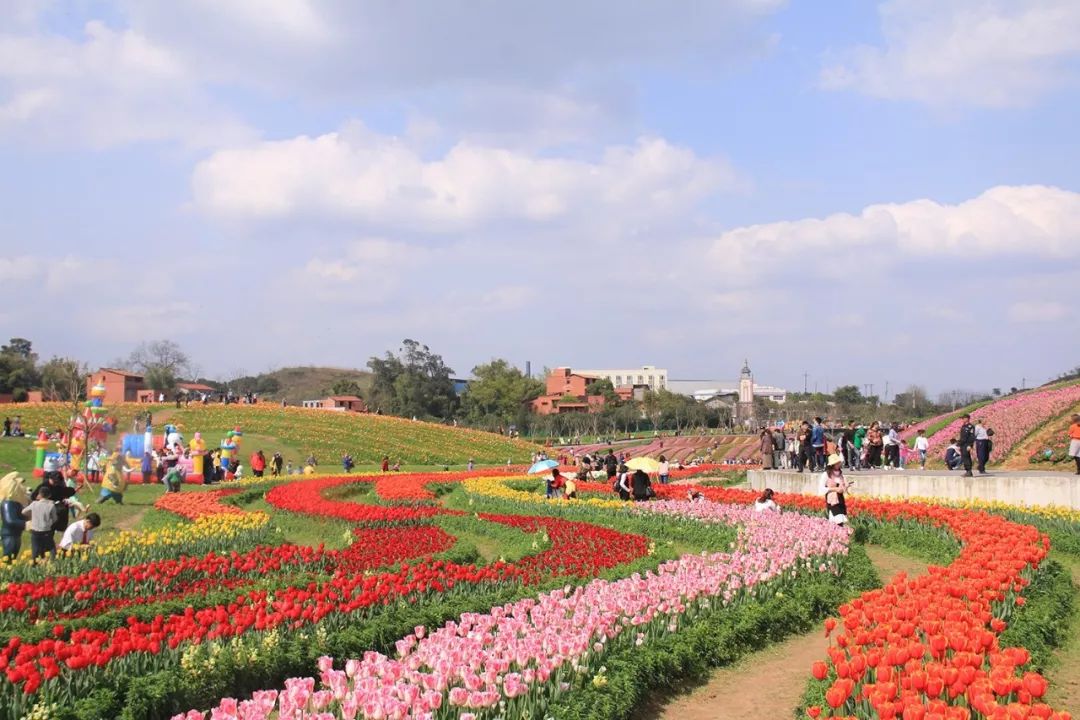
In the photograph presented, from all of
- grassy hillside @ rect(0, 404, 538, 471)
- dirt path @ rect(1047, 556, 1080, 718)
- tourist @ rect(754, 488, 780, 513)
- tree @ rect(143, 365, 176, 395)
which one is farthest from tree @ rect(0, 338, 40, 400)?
dirt path @ rect(1047, 556, 1080, 718)

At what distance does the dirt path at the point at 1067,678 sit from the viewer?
23.5ft

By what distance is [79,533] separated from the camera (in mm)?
13664

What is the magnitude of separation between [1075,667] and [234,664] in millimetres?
7326

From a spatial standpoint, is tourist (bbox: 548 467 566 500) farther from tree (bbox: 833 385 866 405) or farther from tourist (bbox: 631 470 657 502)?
tree (bbox: 833 385 866 405)

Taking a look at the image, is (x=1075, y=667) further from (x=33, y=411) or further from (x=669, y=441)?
(x=669, y=441)

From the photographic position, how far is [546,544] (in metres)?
14.2

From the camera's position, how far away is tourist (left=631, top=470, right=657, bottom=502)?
20.4 m

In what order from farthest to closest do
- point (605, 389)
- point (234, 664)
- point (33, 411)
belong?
point (605, 389), point (33, 411), point (234, 664)

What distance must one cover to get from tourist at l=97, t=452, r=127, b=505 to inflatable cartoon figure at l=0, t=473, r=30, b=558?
954cm

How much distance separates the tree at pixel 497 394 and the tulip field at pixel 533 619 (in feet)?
269

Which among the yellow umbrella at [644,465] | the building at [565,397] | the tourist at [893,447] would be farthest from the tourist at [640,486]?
the building at [565,397]

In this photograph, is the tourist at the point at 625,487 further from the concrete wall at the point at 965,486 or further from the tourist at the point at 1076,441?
the tourist at the point at 1076,441

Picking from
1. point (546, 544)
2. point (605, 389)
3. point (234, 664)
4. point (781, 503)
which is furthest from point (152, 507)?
point (605, 389)

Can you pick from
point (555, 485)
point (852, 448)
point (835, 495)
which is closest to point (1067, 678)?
point (835, 495)
